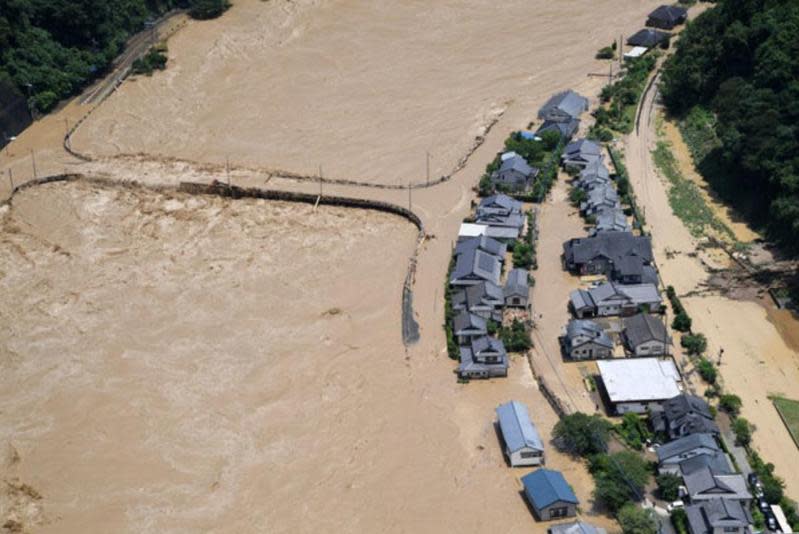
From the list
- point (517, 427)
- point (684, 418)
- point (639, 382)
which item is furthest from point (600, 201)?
point (517, 427)

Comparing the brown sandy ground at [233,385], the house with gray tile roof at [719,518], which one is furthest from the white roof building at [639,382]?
the house with gray tile roof at [719,518]

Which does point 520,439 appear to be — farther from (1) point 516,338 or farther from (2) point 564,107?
(2) point 564,107

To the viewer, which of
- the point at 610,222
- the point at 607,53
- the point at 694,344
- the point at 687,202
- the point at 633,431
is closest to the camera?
the point at 633,431

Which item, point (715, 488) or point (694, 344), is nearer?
point (715, 488)

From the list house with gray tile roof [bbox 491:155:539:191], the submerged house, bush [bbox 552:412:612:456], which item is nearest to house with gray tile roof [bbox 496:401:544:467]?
bush [bbox 552:412:612:456]

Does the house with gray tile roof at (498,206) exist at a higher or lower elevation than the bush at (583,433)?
lower

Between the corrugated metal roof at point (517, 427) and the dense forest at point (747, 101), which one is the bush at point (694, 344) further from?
the dense forest at point (747, 101)

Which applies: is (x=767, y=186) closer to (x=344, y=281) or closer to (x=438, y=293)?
(x=438, y=293)

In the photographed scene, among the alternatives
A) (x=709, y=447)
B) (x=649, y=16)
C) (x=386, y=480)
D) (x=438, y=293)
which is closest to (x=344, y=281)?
(x=438, y=293)
